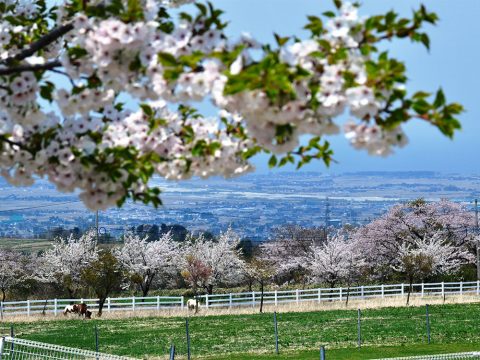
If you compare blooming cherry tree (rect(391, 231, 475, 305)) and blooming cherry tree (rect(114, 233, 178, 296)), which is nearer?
blooming cherry tree (rect(391, 231, 475, 305))

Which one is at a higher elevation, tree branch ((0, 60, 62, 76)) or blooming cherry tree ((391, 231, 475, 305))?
tree branch ((0, 60, 62, 76))

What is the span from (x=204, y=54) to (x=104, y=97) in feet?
2.77

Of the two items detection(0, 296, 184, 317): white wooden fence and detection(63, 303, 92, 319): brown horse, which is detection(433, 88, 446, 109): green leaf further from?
detection(0, 296, 184, 317): white wooden fence

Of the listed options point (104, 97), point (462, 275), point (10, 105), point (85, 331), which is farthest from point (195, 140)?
point (462, 275)

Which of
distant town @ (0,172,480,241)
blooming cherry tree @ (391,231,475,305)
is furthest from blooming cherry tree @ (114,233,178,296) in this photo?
distant town @ (0,172,480,241)

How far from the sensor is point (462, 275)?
4941 centimetres

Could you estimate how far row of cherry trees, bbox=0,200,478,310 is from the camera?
45.6 m

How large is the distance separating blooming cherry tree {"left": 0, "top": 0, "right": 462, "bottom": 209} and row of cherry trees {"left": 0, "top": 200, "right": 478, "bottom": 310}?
119 feet

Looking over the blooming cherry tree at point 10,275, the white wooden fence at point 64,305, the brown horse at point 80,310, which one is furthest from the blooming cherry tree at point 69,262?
the brown horse at point 80,310

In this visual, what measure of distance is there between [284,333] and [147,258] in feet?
74.6

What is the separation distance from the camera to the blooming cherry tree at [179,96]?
382 cm

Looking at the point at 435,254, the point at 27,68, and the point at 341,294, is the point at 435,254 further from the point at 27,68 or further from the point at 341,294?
the point at 27,68

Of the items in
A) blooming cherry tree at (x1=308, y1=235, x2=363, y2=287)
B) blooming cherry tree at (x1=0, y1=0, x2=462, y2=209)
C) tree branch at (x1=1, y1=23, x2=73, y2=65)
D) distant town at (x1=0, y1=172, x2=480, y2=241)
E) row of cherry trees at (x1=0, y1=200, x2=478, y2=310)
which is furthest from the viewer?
distant town at (x1=0, y1=172, x2=480, y2=241)

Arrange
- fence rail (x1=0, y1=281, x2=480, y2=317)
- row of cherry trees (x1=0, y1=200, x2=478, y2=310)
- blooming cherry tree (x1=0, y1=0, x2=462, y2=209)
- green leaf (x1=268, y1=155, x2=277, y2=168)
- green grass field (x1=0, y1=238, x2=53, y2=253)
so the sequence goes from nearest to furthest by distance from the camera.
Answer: blooming cherry tree (x1=0, y1=0, x2=462, y2=209) → green leaf (x1=268, y1=155, x2=277, y2=168) → fence rail (x1=0, y1=281, x2=480, y2=317) → row of cherry trees (x1=0, y1=200, x2=478, y2=310) → green grass field (x1=0, y1=238, x2=53, y2=253)
